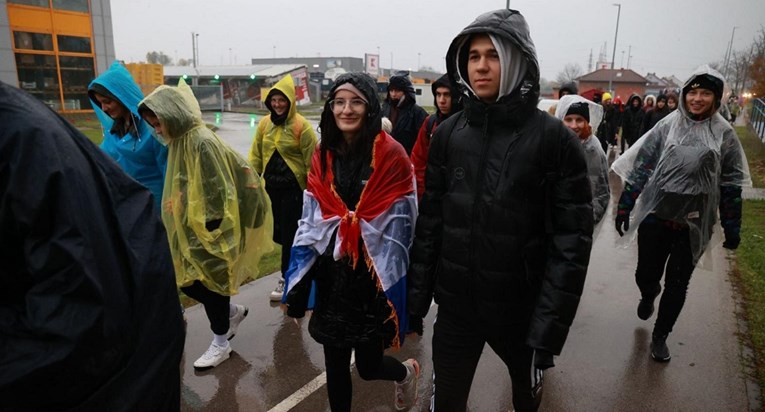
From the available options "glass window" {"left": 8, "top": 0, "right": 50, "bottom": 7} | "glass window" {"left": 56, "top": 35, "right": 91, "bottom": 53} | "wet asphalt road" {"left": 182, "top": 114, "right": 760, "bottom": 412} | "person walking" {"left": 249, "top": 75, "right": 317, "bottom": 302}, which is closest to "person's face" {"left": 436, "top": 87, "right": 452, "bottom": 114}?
"person walking" {"left": 249, "top": 75, "right": 317, "bottom": 302}

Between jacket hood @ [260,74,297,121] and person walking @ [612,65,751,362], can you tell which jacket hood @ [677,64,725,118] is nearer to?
person walking @ [612,65,751,362]

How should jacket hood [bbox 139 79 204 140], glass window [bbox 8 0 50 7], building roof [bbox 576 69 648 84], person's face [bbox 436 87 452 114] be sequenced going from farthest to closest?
building roof [bbox 576 69 648 84]
glass window [bbox 8 0 50 7]
person's face [bbox 436 87 452 114]
jacket hood [bbox 139 79 204 140]

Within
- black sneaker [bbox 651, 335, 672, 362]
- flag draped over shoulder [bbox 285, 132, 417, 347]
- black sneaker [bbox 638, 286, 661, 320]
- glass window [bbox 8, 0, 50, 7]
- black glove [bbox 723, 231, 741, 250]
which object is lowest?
black sneaker [bbox 651, 335, 672, 362]

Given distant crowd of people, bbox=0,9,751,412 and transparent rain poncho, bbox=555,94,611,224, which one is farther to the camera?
transparent rain poncho, bbox=555,94,611,224

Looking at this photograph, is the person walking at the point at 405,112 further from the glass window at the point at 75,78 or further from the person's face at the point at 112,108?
the glass window at the point at 75,78

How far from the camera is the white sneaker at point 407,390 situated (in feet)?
10.1

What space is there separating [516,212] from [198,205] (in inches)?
86.5

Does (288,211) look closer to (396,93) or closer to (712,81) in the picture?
(396,93)

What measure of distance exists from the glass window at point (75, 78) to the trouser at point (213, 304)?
25374 millimetres

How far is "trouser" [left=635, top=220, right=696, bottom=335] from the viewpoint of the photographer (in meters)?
3.58

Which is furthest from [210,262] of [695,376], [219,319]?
[695,376]

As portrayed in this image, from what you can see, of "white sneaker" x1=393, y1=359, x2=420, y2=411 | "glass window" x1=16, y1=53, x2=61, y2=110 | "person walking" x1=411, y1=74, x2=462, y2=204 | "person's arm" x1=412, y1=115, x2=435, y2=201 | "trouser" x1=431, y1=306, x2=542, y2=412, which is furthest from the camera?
"glass window" x1=16, y1=53, x2=61, y2=110

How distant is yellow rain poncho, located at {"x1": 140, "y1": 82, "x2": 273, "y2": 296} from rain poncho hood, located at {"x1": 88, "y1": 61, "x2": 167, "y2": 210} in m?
0.29

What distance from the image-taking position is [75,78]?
80.7 feet
